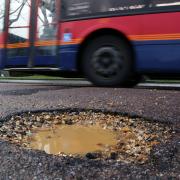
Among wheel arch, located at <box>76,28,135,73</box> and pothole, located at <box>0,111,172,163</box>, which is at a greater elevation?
wheel arch, located at <box>76,28,135,73</box>

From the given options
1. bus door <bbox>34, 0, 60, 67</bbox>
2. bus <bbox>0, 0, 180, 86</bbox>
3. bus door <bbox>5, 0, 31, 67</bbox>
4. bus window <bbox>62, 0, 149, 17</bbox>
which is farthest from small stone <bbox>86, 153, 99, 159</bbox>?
bus door <bbox>5, 0, 31, 67</bbox>

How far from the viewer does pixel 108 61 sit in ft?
25.7

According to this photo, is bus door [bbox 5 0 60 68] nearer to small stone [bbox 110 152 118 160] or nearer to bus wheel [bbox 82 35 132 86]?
bus wheel [bbox 82 35 132 86]

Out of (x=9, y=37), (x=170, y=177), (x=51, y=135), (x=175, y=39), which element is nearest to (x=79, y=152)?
(x=51, y=135)

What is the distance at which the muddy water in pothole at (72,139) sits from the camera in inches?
155

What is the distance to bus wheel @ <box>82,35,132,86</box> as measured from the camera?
7.80 m

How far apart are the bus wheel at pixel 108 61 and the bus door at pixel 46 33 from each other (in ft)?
2.52

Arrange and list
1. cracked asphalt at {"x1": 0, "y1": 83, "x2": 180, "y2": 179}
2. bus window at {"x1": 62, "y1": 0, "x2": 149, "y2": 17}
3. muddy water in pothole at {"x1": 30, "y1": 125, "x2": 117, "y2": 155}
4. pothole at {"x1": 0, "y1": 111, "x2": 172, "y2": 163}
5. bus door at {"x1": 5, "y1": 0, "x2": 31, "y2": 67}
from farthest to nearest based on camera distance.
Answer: bus door at {"x1": 5, "y1": 0, "x2": 31, "y2": 67}, bus window at {"x1": 62, "y1": 0, "x2": 149, "y2": 17}, muddy water in pothole at {"x1": 30, "y1": 125, "x2": 117, "y2": 155}, pothole at {"x1": 0, "y1": 111, "x2": 172, "y2": 163}, cracked asphalt at {"x1": 0, "y1": 83, "x2": 180, "y2": 179}

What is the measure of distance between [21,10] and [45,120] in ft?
15.4

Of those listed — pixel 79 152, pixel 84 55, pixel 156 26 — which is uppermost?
pixel 156 26

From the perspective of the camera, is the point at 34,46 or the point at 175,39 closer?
the point at 175,39

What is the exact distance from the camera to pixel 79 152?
385cm

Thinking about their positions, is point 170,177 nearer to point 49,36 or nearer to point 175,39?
point 175,39

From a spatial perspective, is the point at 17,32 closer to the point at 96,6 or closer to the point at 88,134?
the point at 96,6
